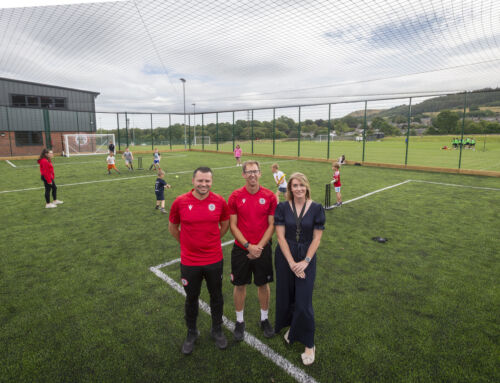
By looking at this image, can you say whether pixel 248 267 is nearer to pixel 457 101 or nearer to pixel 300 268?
pixel 300 268

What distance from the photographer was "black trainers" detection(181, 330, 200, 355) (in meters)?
3.35

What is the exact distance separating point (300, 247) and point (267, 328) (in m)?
1.28

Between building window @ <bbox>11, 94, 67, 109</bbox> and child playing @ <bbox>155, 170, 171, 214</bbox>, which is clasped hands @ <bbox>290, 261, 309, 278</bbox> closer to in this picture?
child playing @ <bbox>155, 170, 171, 214</bbox>

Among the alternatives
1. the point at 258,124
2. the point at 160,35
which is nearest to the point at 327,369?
the point at 160,35

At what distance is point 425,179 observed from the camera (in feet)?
51.9

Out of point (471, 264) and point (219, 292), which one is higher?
point (219, 292)

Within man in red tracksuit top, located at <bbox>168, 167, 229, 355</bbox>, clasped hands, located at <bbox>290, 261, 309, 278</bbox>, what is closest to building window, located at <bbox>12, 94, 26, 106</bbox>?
man in red tracksuit top, located at <bbox>168, 167, 229, 355</bbox>

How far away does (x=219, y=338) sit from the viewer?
3.51 meters

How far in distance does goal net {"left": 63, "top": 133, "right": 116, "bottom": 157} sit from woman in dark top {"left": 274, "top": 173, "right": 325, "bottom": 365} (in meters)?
36.2

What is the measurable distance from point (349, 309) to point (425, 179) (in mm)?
14510

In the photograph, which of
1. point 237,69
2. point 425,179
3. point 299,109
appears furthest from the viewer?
point 299,109

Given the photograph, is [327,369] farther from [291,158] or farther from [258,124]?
[258,124]

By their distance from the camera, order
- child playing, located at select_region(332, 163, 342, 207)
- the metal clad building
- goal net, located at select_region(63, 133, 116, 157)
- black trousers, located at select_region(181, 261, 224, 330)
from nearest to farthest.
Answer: black trousers, located at select_region(181, 261, 224, 330), child playing, located at select_region(332, 163, 342, 207), the metal clad building, goal net, located at select_region(63, 133, 116, 157)

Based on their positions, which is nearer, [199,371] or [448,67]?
[199,371]
